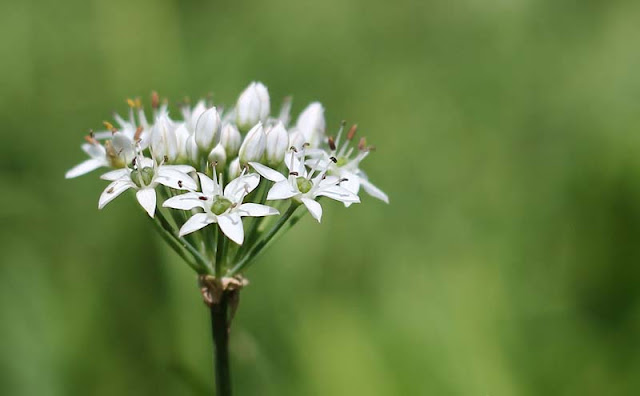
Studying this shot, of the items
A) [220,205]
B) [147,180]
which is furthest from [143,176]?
[220,205]

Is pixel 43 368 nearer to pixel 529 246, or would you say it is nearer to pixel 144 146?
pixel 144 146

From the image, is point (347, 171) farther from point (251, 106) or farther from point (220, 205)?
point (220, 205)

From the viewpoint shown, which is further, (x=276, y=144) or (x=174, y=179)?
(x=276, y=144)

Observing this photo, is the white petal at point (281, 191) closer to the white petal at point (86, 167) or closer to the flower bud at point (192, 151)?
the flower bud at point (192, 151)

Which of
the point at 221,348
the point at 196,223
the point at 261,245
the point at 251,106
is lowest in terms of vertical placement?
the point at 221,348

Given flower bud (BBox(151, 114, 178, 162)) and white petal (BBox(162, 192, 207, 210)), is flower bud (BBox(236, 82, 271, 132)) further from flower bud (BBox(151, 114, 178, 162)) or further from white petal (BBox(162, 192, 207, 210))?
white petal (BBox(162, 192, 207, 210))

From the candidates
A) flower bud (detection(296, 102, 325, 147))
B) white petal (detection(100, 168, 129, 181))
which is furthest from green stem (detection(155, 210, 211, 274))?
flower bud (detection(296, 102, 325, 147))
